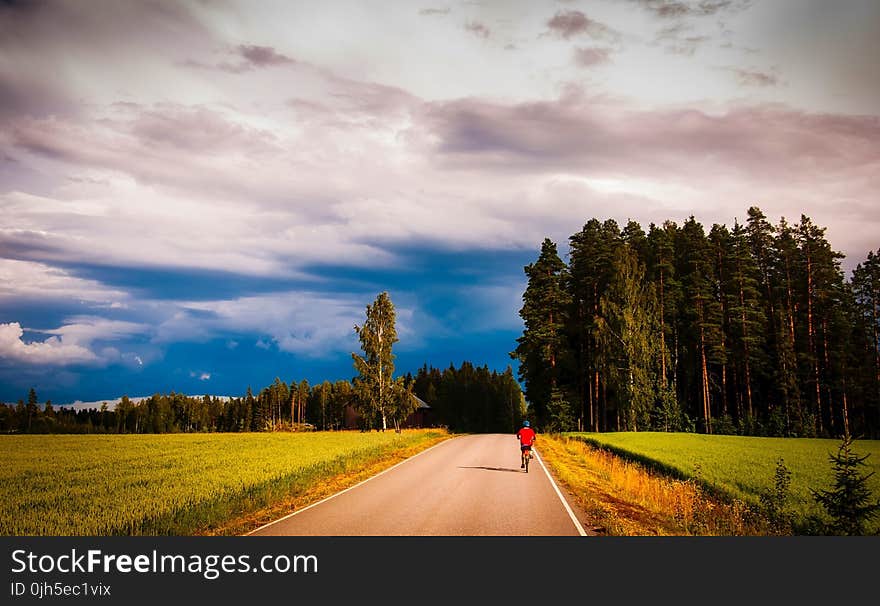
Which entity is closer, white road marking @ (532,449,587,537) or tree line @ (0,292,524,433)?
white road marking @ (532,449,587,537)

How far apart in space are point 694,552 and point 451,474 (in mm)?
11844

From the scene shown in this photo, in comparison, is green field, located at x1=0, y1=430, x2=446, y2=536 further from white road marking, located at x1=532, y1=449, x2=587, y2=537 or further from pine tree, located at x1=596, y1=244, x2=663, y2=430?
pine tree, located at x1=596, y1=244, x2=663, y2=430

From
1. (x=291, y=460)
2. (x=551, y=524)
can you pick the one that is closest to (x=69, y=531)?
(x=551, y=524)

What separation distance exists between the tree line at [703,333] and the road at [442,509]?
36108 mm

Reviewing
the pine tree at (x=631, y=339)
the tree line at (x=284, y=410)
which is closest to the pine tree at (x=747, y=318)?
the pine tree at (x=631, y=339)

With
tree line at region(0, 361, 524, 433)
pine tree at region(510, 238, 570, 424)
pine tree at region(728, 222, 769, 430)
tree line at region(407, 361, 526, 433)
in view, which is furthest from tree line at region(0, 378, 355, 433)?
pine tree at region(728, 222, 769, 430)

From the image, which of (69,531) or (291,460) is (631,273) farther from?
(69,531)

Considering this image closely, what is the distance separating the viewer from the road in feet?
36.0

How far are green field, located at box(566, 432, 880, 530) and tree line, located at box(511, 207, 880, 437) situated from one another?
16.5 m

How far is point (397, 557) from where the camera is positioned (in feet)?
28.9

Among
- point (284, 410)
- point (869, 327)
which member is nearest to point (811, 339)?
point (869, 327)

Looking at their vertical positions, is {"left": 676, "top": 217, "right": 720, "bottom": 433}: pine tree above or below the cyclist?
above

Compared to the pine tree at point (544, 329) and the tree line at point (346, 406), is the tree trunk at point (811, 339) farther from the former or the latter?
the tree line at point (346, 406)

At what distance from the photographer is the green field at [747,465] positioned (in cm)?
1780
